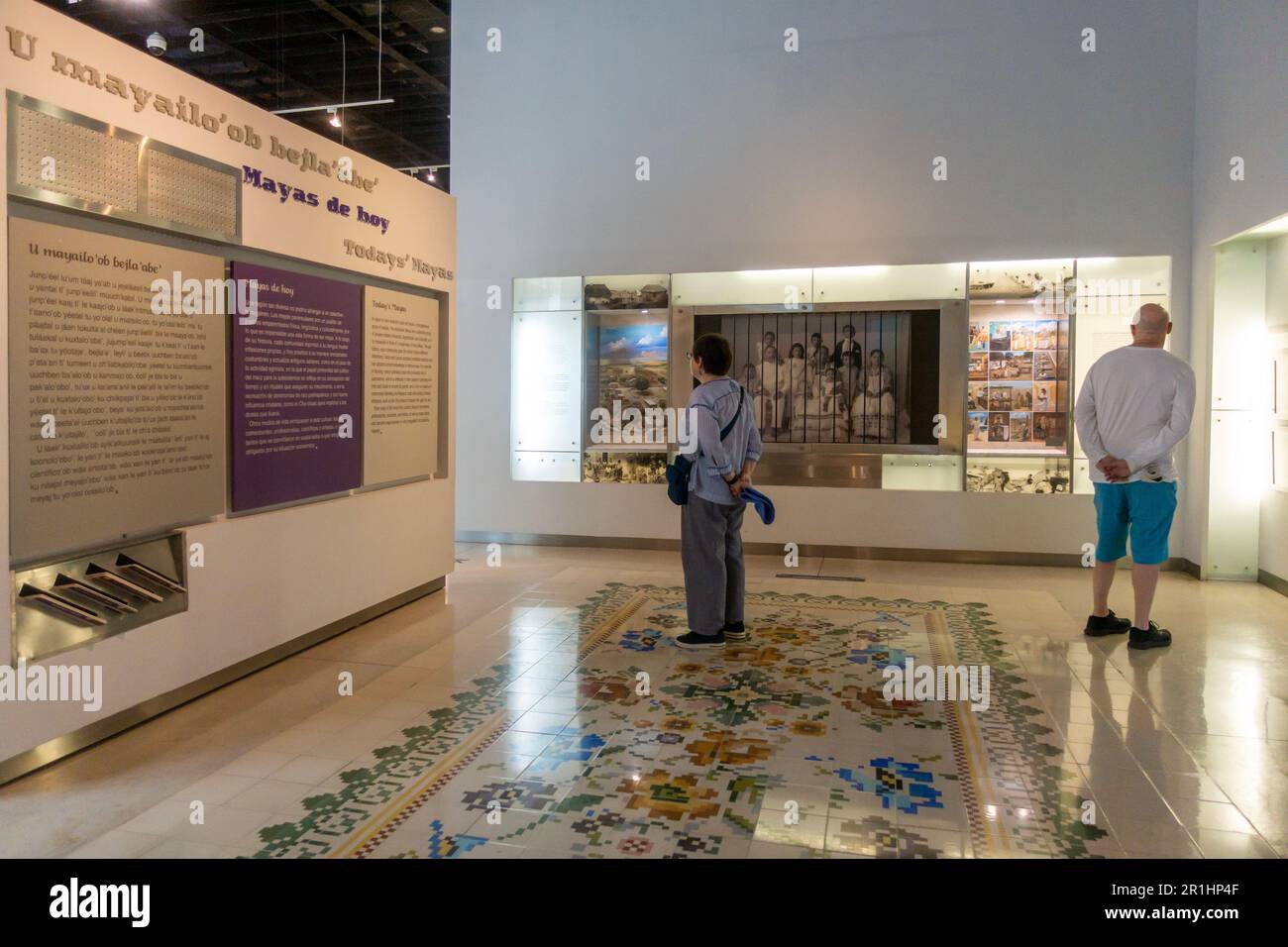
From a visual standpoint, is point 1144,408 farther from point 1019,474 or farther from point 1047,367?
point 1019,474

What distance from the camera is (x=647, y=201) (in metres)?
9.67

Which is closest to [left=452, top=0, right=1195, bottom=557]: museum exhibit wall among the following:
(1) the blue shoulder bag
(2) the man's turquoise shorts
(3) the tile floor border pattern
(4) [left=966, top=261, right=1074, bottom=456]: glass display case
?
(4) [left=966, top=261, right=1074, bottom=456]: glass display case

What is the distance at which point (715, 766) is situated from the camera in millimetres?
3990

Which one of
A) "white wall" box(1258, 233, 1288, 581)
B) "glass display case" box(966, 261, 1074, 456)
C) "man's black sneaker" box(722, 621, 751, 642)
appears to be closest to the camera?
"man's black sneaker" box(722, 621, 751, 642)

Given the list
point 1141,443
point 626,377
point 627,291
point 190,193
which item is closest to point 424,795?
point 190,193

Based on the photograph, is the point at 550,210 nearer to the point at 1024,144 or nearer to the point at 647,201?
the point at 647,201

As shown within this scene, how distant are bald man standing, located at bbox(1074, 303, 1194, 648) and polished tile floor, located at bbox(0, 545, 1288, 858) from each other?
0.55 meters

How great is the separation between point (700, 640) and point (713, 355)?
5.68 ft

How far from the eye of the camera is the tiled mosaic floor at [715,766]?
333 cm

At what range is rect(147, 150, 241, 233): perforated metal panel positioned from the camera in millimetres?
4484

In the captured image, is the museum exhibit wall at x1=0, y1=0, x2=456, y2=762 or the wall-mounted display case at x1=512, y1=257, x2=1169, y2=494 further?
the wall-mounted display case at x1=512, y1=257, x2=1169, y2=494

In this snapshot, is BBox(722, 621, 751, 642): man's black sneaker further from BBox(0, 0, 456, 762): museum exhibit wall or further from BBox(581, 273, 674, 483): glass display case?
BBox(581, 273, 674, 483): glass display case

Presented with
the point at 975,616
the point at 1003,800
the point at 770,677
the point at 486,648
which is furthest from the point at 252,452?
the point at 975,616

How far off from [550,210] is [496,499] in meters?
3.03
